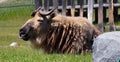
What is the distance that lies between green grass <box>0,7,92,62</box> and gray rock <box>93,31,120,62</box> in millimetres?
2922

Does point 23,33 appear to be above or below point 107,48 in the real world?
below

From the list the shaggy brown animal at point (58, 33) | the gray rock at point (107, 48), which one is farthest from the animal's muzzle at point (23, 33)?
the gray rock at point (107, 48)

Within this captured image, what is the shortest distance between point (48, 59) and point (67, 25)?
2.16m

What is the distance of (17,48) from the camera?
15.3m

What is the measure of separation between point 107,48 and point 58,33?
5.42 m

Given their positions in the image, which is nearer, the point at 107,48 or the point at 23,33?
the point at 107,48

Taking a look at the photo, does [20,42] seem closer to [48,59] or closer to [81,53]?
[81,53]

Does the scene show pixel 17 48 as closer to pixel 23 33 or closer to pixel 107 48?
pixel 23 33

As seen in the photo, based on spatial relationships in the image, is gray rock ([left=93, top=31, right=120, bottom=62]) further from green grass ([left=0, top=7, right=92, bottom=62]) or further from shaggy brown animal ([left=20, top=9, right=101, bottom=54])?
shaggy brown animal ([left=20, top=9, right=101, bottom=54])

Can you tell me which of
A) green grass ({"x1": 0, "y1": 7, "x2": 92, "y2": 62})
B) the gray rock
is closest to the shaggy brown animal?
green grass ({"x1": 0, "y1": 7, "x2": 92, "y2": 62})

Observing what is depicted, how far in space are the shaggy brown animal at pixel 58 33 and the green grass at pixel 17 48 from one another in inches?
12.6

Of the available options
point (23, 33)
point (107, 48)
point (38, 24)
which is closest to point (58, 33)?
point (38, 24)

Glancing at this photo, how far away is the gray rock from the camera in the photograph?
6462mm

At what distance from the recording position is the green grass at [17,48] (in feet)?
33.3
